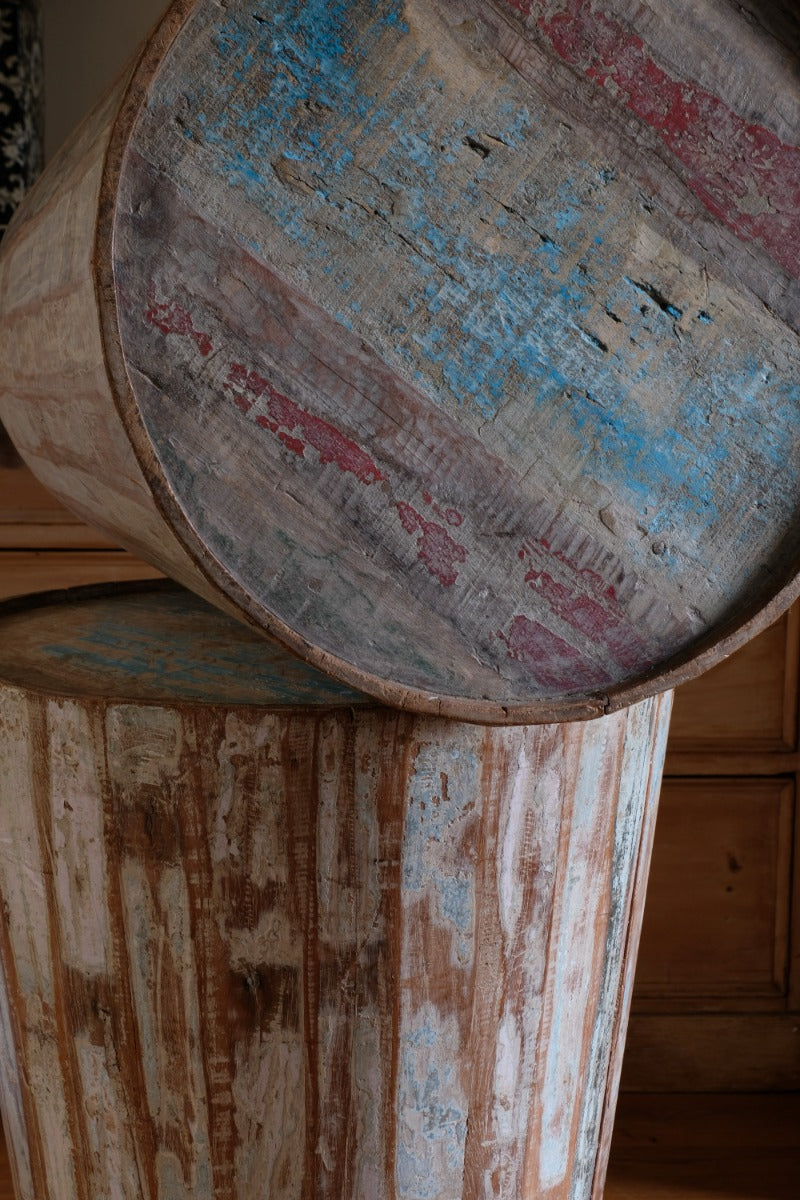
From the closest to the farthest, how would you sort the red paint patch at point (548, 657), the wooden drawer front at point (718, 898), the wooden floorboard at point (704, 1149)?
the red paint patch at point (548, 657)
the wooden floorboard at point (704, 1149)
the wooden drawer front at point (718, 898)

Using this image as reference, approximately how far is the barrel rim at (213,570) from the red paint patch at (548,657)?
1cm

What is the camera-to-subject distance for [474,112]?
2.69ft

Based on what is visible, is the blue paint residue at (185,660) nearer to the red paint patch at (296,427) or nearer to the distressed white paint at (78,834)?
the distressed white paint at (78,834)

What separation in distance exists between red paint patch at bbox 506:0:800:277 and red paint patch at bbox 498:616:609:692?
1.10 feet

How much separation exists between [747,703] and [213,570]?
132 cm

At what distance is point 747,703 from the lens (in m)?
1.86

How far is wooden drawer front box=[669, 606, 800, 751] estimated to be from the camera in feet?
6.07

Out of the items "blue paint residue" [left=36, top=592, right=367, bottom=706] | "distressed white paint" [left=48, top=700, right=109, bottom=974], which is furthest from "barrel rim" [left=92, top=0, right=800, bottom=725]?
"distressed white paint" [left=48, top=700, right=109, bottom=974]

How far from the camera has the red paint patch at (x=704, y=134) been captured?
0.83 meters

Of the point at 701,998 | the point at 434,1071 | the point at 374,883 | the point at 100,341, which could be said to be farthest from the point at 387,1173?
the point at 701,998

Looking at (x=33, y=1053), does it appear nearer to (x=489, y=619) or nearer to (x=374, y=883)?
(x=374, y=883)

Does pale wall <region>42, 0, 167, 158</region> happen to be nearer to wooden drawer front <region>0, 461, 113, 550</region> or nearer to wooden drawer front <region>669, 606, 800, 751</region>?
wooden drawer front <region>0, 461, 113, 550</region>

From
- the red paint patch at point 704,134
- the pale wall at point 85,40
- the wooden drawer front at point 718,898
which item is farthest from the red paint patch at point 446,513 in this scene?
the pale wall at point 85,40

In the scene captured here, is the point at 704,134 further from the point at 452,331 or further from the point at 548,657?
the point at 548,657
